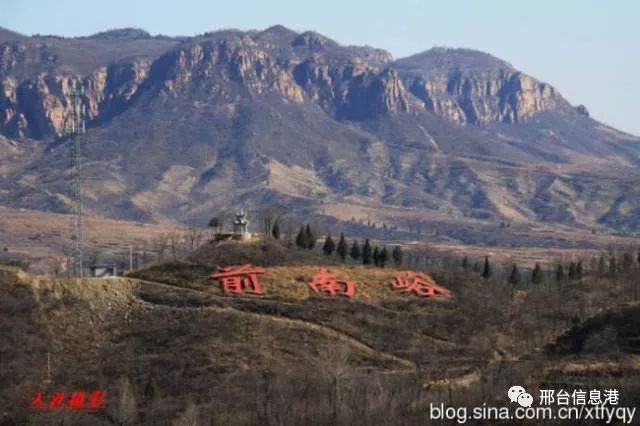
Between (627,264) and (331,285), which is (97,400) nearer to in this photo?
(331,285)

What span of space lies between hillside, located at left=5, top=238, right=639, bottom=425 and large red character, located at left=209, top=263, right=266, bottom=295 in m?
0.65

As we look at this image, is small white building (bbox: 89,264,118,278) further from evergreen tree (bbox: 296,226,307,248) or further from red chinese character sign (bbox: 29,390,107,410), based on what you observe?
evergreen tree (bbox: 296,226,307,248)

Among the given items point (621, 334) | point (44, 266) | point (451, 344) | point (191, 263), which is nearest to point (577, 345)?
point (621, 334)

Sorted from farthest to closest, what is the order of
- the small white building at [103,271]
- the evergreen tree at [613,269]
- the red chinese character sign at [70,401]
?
the evergreen tree at [613,269] → the small white building at [103,271] → the red chinese character sign at [70,401]

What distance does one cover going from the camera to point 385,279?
3492 inches

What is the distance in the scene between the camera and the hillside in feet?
186

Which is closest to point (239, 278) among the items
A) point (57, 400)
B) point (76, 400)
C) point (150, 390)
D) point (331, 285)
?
point (331, 285)

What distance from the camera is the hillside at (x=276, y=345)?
56.6 m

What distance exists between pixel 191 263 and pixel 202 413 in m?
31.4

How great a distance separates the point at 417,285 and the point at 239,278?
12.8 m

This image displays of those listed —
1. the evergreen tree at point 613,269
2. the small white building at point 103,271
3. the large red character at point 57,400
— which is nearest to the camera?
the large red character at point 57,400

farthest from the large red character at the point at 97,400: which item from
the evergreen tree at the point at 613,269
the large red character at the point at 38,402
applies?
the evergreen tree at the point at 613,269

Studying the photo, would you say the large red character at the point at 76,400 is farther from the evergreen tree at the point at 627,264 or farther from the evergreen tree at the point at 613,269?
the evergreen tree at the point at 627,264

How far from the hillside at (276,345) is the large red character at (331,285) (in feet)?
2.32
